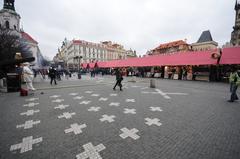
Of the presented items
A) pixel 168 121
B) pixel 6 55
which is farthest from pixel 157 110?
pixel 6 55

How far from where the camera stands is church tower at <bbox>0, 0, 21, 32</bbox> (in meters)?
38.8

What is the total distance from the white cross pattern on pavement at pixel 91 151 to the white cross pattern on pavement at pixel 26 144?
3.88ft

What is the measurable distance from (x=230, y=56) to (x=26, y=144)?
20444 mm

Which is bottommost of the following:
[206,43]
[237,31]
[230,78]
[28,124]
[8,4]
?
[28,124]

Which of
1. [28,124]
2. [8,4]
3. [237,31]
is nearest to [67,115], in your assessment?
[28,124]

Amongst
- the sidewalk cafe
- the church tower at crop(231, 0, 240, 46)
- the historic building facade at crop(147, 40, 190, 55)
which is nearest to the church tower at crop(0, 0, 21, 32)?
the sidewalk cafe

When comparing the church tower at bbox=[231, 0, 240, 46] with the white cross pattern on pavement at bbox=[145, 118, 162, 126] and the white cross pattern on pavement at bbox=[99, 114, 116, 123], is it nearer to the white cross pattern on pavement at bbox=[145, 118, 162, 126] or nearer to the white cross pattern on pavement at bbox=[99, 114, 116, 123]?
the white cross pattern on pavement at bbox=[145, 118, 162, 126]

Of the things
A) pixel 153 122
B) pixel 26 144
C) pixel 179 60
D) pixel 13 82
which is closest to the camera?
pixel 26 144

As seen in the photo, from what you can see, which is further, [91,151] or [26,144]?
[26,144]

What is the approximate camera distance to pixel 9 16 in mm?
40406

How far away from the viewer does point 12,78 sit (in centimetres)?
987

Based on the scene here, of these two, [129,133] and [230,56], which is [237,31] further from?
[129,133]

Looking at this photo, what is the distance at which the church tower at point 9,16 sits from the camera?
3884 cm

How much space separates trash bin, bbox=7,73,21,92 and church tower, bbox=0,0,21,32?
4203cm
